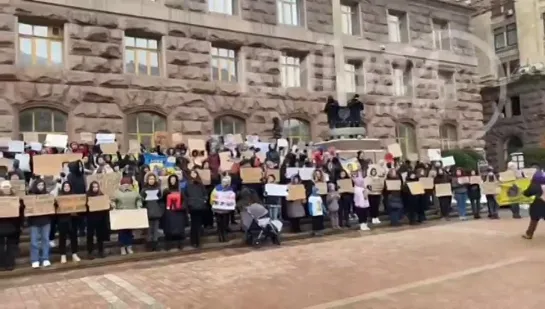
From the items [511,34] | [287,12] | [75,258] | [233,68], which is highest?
[511,34]

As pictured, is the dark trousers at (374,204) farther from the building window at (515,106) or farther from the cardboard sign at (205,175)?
the building window at (515,106)

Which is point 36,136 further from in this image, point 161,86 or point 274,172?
point 274,172

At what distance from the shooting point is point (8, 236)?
10445mm

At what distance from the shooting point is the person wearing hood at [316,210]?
564 inches

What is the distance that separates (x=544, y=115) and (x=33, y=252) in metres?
34.3

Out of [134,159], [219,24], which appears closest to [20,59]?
[134,159]

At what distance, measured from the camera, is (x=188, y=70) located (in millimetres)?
21203

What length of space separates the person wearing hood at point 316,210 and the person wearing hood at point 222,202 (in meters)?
2.38

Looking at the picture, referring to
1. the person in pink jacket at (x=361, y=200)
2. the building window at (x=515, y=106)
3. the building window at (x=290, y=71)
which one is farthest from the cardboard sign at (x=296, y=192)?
the building window at (x=515, y=106)

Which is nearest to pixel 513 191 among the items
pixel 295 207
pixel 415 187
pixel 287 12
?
pixel 415 187

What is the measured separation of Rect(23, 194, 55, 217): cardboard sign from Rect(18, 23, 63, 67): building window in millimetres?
9020

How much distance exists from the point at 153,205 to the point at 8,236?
9.56ft

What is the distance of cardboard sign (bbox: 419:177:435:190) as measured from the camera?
1677 cm

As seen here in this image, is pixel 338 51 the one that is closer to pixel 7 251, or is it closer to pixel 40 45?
pixel 40 45
